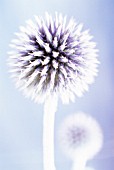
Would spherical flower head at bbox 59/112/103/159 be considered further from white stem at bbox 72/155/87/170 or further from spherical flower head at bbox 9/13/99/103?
spherical flower head at bbox 9/13/99/103

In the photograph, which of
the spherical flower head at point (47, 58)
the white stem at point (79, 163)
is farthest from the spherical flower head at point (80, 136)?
the spherical flower head at point (47, 58)

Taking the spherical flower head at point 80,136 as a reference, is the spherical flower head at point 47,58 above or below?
above

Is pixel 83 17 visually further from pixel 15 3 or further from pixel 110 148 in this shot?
pixel 110 148

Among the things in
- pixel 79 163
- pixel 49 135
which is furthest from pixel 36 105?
pixel 79 163

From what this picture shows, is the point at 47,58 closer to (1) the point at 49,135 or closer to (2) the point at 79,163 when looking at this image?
(1) the point at 49,135

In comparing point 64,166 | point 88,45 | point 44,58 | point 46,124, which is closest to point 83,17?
point 88,45

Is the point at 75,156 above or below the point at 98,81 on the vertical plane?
below

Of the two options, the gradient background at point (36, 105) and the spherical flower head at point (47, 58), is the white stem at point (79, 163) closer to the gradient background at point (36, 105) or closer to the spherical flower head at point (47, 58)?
the gradient background at point (36, 105)
